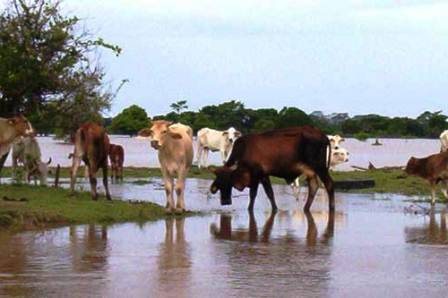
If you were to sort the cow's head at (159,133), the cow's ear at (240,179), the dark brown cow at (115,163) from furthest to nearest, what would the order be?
the dark brown cow at (115,163) < the cow's ear at (240,179) < the cow's head at (159,133)

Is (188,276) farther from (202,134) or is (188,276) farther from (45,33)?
(202,134)

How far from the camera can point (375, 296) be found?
9.45 metres

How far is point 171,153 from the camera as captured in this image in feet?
58.6

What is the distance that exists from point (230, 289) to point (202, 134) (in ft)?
99.5

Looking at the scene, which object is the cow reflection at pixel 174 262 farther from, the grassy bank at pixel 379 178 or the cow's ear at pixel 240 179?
the grassy bank at pixel 379 178

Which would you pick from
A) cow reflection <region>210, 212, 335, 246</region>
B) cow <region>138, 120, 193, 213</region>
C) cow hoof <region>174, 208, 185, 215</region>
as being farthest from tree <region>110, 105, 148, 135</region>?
cow reflection <region>210, 212, 335, 246</region>

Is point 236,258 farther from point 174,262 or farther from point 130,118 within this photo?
point 130,118

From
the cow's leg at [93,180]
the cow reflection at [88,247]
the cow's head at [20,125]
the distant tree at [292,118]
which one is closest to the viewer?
the cow reflection at [88,247]

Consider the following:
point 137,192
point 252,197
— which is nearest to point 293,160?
point 252,197

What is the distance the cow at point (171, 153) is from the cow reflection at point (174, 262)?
2239 millimetres

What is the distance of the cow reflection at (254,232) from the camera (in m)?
14.1

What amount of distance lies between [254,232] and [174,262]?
370 centimetres

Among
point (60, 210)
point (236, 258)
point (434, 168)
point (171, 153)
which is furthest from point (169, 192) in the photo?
point (434, 168)

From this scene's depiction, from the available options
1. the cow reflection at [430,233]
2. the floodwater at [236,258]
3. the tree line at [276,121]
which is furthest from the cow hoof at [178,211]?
the tree line at [276,121]
